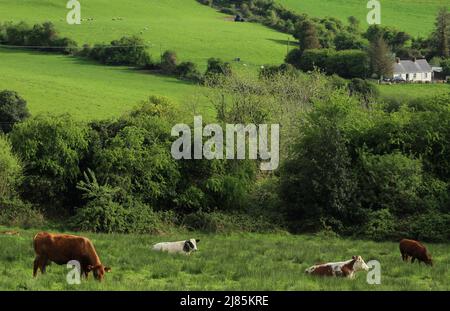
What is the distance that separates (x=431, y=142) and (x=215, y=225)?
11.9 metres

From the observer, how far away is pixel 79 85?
272 feet

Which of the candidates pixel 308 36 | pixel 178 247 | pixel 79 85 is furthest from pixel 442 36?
pixel 178 247

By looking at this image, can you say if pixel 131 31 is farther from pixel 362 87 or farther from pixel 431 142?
pixel 431 142

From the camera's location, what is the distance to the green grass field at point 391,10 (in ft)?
440

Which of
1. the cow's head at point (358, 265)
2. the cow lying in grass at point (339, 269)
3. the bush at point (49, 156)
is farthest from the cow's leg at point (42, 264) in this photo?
the bush at point (49, 156)

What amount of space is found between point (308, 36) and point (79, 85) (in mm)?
40302

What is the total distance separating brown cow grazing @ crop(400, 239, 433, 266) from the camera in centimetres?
2409

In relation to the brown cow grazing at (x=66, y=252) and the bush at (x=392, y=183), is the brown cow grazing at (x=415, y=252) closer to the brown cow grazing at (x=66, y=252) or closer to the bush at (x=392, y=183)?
the brown cow grazing at (x=66, y=252)

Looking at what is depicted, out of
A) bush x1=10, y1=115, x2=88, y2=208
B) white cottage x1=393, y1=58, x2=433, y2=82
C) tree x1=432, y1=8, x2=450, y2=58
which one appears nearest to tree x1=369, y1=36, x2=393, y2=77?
white cottage x1=393, y1=58, x2=433, y2=82

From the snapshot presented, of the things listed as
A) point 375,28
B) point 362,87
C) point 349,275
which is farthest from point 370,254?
point 375,28

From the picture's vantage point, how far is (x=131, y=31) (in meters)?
111

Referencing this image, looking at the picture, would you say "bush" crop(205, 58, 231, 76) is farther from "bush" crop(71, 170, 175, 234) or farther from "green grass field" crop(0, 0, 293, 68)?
"bush" crop(71, 170, 175, 234)

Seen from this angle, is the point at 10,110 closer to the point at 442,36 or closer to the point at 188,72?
the point at 188,72
